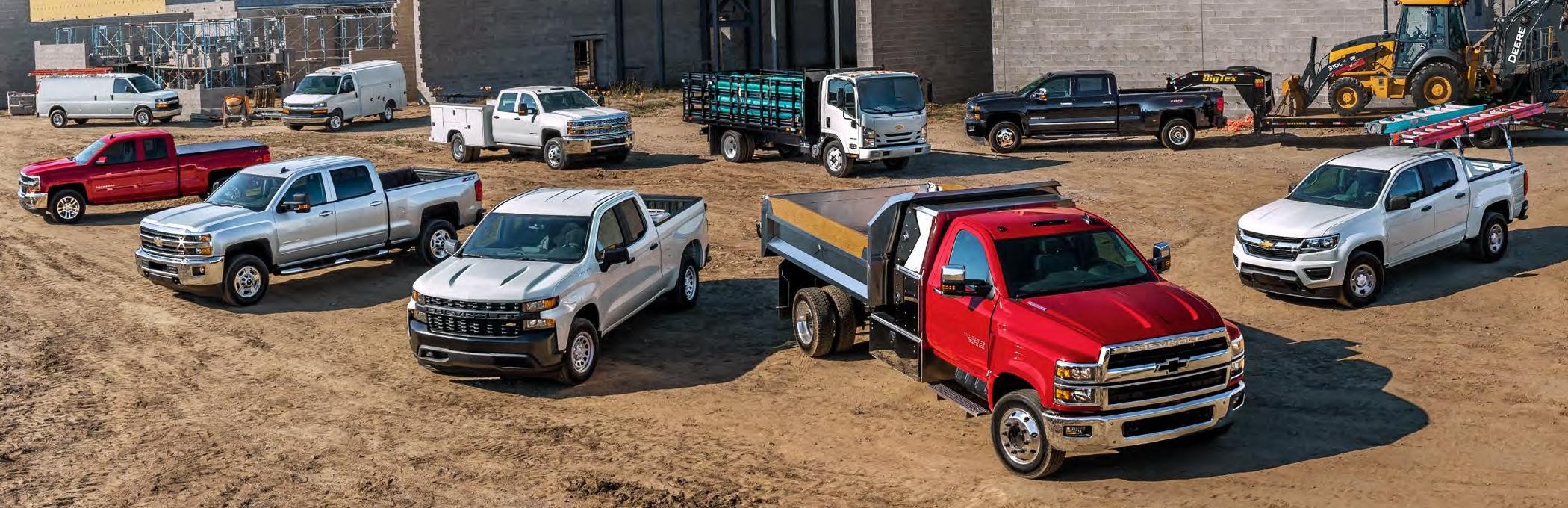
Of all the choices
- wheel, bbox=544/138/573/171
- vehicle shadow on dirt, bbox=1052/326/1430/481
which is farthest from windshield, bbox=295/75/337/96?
vehicle shadow on dirt, bbox=1052/326/1430/481

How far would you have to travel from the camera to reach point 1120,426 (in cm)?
973

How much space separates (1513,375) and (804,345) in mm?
6763

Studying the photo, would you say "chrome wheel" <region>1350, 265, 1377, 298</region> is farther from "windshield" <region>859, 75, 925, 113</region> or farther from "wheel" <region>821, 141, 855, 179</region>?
"wheel" <region>821, 141, 855, 179</region>

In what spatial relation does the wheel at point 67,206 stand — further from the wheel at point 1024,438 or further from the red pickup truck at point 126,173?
the wheel at point 1024,438

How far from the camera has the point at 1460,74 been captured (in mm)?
28906

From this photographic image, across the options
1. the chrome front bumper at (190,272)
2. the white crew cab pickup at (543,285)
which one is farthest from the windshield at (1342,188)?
the chrome front bumper at (190,272)

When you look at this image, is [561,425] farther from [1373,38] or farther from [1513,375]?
[1373,38]

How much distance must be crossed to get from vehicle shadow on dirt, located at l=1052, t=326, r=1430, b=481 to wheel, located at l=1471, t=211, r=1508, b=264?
4.56m

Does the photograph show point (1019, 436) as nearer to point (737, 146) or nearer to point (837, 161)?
point (837, 161)

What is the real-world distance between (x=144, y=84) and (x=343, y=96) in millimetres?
8151

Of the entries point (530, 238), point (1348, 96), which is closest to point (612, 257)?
point (530, 238)

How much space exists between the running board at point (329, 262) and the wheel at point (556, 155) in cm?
1024

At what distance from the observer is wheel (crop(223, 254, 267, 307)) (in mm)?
16922

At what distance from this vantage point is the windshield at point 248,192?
17641 mm
